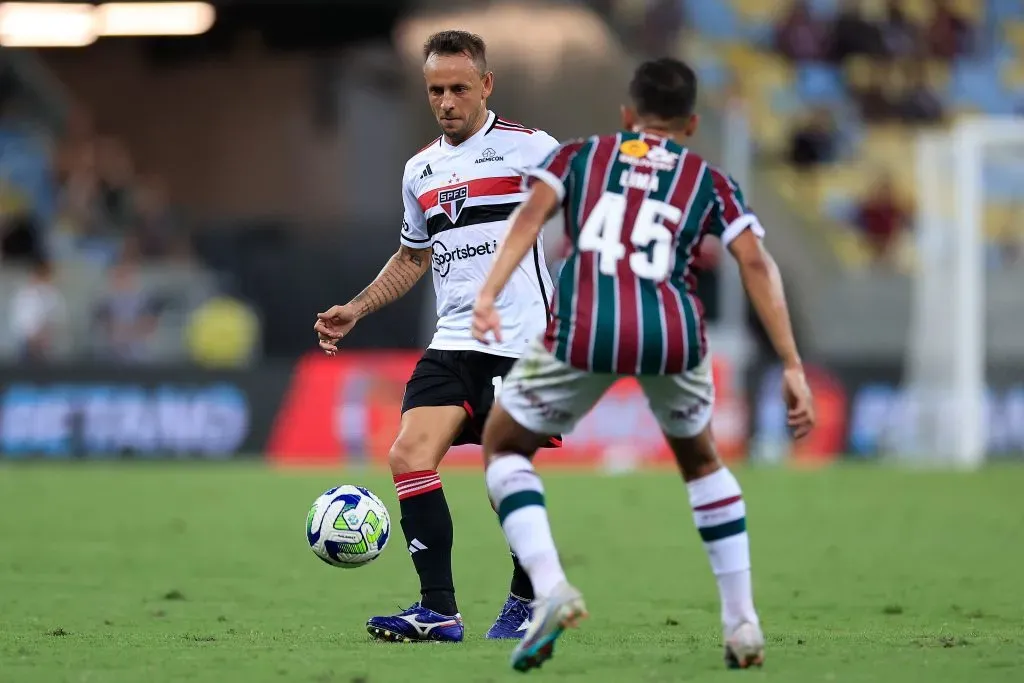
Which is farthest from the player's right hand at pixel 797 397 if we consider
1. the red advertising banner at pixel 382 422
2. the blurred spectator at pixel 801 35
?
the blurred spectator at pixel 801 35

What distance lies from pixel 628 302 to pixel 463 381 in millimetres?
1570

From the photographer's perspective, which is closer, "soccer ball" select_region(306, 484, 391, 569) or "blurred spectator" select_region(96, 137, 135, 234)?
"soccer ball" select_region(306, 484, 391, 569)

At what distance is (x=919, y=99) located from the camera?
2655 cm

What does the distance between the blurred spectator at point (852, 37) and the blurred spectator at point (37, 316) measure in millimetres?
12608

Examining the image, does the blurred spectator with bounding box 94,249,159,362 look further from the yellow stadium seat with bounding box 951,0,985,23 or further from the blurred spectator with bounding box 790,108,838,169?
the yellow stadium seat with bounding box 951,0,985,23

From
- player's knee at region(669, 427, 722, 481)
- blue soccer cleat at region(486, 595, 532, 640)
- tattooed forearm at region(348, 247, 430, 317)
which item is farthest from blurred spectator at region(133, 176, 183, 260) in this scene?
player's knee at region(669, 427, 722, 481)

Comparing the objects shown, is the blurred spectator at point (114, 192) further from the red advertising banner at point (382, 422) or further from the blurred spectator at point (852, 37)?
the blurred spectator at point (852, 37)

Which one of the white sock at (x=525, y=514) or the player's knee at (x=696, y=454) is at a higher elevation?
the player's knee at (x=696, y=454)

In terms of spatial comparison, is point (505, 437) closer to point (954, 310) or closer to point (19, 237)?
point (954, 310)

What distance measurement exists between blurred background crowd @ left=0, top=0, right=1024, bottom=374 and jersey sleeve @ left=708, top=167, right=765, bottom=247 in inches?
644

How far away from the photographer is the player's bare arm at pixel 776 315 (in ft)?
18.4

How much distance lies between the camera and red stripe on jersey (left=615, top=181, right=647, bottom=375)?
564 cm

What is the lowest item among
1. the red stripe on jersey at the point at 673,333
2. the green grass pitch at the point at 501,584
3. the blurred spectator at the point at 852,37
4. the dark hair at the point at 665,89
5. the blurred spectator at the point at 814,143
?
the green grass pitch at the point at 501,584

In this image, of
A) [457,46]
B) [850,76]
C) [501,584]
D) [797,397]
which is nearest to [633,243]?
[797,397]
